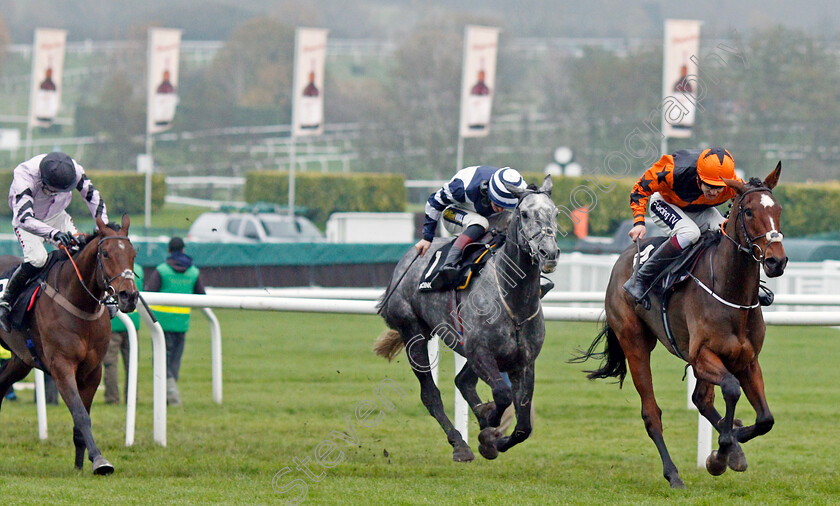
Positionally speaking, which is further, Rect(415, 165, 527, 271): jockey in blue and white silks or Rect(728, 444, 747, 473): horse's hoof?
Rect(415, 165, 527, 271): jockey in blue and white silks

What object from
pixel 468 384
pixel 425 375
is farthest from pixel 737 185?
pixel 425 375

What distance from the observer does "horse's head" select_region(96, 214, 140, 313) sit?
5938mm

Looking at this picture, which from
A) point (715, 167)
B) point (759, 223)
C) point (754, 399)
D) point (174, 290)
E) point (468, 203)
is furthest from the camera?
point (174, 290)

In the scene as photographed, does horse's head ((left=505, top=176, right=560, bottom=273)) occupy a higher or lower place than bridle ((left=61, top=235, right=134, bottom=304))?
higher

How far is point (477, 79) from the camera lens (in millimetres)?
24906

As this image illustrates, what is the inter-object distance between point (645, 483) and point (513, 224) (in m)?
1.56

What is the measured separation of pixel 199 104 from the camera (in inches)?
2613

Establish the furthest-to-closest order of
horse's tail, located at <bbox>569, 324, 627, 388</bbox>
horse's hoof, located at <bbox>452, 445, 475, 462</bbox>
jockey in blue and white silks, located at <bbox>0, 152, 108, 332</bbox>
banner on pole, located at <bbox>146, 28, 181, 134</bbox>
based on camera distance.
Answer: banner on pole, located at <bbox>146, 28, 181, 134</bbox>, horse's tail, located at <bbox>569, 324, 627, 388</bbox>, jockey in blue and white silks, located at <bbox>0, 152, 108, 332</bbox>, horse's hoof, located at <bbox>452, 445, 475, 462</bbox>

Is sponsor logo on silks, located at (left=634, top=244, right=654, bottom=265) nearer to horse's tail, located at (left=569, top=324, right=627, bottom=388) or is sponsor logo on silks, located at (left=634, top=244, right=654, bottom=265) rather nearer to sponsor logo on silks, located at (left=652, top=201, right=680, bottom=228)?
sponsor logo on silks, located at (left=652, top=201, right=680, bottom=228)

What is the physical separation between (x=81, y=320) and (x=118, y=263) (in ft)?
1.71

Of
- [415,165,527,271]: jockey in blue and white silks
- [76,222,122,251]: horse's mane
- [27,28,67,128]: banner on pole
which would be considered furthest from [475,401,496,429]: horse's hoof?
[27,28,67,128]: banner on pole

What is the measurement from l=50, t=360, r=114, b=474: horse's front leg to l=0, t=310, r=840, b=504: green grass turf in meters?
0.11

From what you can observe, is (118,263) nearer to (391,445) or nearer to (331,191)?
(391,445)

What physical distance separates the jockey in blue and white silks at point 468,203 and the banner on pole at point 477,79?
18.2 m
